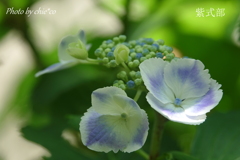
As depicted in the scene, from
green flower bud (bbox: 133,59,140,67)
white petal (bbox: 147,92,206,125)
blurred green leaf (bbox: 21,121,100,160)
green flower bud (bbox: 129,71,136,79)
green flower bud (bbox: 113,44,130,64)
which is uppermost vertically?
green flower bud (bbox: 113,44,130,64)

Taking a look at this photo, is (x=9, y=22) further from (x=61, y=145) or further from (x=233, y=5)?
(x=233, y=5)

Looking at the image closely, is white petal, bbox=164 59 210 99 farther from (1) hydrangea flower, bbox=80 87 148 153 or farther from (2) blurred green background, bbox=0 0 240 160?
(2) blurred green background, bbox=0 0 240 160

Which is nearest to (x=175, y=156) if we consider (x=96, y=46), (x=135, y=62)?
(x=135, y=62)

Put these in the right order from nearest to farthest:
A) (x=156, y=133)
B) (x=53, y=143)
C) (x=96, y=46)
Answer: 1. (x=156, y=133)
2. (x=53, y=143)
3. (x=96, y=46)

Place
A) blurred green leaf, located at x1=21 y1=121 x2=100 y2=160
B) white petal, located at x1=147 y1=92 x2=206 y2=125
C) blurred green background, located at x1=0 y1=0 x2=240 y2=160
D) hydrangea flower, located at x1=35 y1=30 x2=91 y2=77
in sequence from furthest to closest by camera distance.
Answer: blurred green background, located at x1=0 y1=0 x2=240 y2=160 < blurred green leaf, located at x1=21 y1=121 x2=100 y2=160 < hydrangea flower, located at x1=35 y1=30 x2=91 y2=77 < white petal, located at x1=147 y1=92 x2=206 y2=125

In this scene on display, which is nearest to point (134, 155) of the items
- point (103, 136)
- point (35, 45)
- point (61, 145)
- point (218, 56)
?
point (61, 145)

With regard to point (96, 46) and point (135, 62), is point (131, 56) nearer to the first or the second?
point (135, 62)

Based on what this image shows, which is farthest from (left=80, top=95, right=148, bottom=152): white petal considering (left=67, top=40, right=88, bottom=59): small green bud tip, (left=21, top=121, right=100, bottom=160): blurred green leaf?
(left=21, top=121, right=100, bottom=160): blurred green leaf
